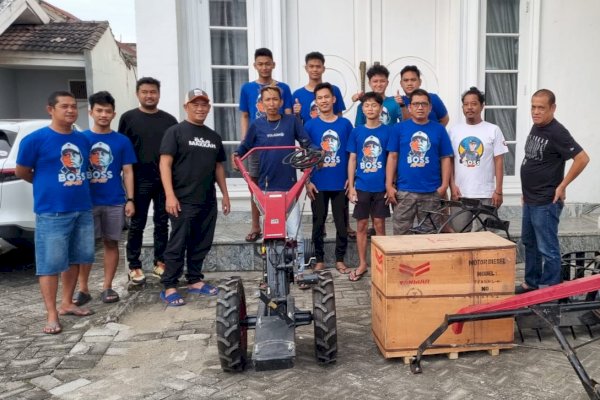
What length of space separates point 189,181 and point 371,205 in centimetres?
179

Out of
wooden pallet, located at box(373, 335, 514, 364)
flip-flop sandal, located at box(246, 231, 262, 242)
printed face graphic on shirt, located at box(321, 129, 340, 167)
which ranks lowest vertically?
wooden pallet, located at box(373, 335, 514, 364)

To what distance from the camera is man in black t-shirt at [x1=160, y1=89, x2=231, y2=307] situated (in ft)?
15.4

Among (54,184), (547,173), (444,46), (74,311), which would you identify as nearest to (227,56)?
(444,46)

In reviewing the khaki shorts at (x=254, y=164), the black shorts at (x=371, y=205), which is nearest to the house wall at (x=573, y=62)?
the black shorts at (x=371, y=205)

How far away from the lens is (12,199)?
17.8 ft

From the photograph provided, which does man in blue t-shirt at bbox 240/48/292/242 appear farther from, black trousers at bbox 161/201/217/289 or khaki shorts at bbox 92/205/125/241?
khaki shorts at bbox 92/205/125/241

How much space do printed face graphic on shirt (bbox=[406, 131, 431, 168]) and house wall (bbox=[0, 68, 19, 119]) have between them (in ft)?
40.7

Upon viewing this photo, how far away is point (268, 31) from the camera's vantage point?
689 centimetres

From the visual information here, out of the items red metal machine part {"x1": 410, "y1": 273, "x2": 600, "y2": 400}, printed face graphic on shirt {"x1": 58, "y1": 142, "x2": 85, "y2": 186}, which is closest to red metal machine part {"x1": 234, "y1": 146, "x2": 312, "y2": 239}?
red metal machine part {"x1": 410, "y1": 273, "x2": 600, "y2": 400}

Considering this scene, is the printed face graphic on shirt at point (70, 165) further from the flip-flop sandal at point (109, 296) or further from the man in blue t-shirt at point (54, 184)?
the flip-flop sandal at point (109, 296)

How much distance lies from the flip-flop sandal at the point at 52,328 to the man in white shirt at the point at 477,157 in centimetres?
361

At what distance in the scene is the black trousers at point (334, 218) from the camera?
529cm

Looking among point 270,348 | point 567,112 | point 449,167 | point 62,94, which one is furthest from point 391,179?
point 567,112

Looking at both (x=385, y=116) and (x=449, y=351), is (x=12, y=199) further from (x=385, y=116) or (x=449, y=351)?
(x=449, y=351)
